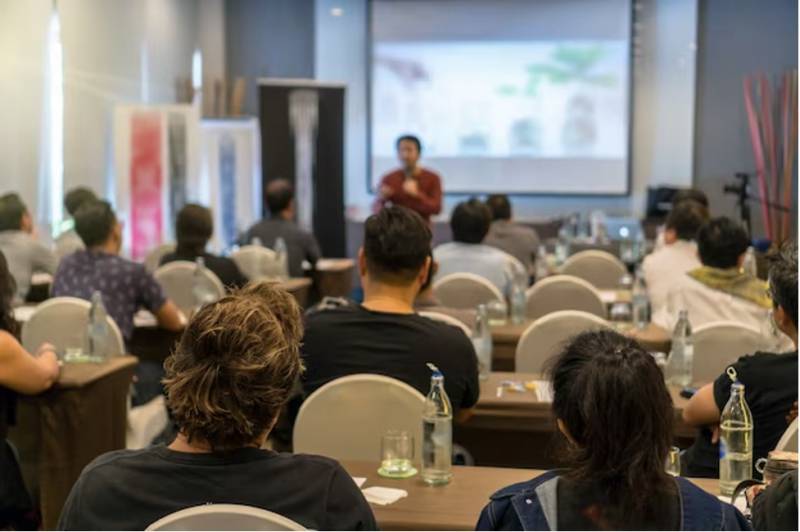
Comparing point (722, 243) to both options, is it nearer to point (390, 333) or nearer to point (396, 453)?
point (390, 333)

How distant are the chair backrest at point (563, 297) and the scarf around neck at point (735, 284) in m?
0.95

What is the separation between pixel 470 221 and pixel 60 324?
2396 mm

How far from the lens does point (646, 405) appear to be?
1648 mm

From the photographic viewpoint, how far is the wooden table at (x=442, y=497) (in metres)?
2.25

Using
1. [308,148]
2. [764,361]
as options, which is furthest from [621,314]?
[308,148]

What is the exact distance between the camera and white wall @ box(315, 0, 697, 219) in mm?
11016

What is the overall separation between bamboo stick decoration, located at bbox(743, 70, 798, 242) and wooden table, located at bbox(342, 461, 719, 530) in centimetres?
841

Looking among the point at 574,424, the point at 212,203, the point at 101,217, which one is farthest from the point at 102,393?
the point at 212,203

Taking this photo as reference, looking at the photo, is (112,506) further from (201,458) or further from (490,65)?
(490,65)

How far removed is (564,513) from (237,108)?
9903mm

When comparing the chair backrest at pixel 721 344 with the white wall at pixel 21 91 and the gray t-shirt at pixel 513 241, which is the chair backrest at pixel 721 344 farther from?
the white wall at pixel 21 91

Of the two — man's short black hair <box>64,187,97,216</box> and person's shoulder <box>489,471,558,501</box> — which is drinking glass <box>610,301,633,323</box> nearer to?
person's shoulder <box>489,471,558,501</box>

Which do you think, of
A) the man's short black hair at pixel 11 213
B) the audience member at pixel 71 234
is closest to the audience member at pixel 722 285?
the man's short black hair at pixel 11 213

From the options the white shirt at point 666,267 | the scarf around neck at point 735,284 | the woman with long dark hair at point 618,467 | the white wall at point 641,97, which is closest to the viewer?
the woman with long dark hair at point 618,467
